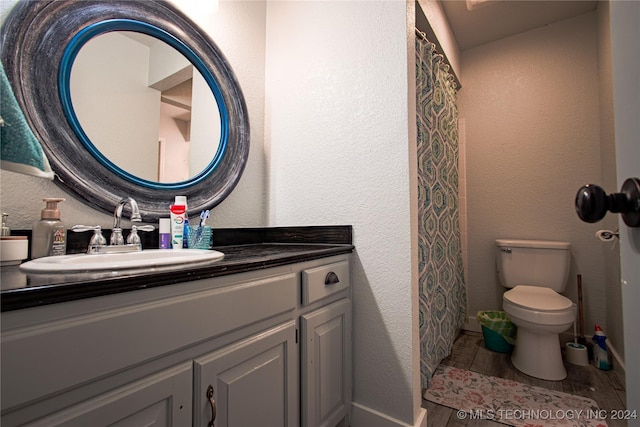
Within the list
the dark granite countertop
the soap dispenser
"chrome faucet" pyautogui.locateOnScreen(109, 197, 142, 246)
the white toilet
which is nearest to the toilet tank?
the white toilet

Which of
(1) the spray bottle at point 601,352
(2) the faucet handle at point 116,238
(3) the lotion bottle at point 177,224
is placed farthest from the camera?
(1) the spray bottle at point 601,352

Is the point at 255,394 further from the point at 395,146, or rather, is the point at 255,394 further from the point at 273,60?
the point at 273,60

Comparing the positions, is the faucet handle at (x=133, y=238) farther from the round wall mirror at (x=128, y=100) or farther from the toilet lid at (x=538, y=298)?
the toilet lid at (x=538, y=298)

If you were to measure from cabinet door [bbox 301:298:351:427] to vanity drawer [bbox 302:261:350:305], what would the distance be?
0.06 m

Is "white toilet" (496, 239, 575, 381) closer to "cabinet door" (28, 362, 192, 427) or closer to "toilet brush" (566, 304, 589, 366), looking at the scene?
"toilet brush" (566, 304, 589, 366)

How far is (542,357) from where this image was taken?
1.61 metres

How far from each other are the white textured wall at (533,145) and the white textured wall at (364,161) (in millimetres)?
1525

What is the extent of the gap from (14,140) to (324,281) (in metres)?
0.89

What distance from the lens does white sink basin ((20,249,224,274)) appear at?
0.58 meters

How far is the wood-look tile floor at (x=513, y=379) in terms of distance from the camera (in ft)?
4.22

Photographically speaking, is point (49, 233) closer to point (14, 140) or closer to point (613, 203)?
point (14, 140)

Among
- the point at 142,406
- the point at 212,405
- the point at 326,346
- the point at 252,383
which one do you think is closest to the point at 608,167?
the point at 326,346

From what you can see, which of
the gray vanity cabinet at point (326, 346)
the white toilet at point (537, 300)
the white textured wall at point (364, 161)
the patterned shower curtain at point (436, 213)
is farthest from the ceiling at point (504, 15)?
the gray vanity cabinet at point (326, 346)

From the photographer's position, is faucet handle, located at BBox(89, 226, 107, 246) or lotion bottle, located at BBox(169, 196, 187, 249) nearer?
faucet handle, located at BBox(89, 226, 107, 246)
